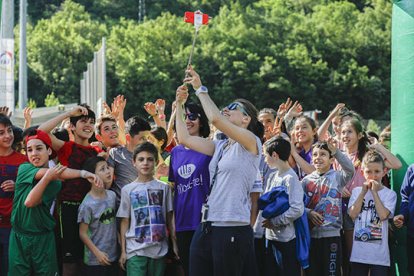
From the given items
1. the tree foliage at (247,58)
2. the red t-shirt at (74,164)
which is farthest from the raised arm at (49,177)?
the tree foliage at (247,58)

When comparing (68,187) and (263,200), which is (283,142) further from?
(68,187)

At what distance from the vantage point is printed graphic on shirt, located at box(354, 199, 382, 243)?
282 inches

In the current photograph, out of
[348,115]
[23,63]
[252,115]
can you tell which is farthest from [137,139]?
[23,63]

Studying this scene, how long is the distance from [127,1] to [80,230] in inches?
3040

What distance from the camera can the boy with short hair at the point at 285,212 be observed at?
21.9 feet

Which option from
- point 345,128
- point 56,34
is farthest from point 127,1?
point 345,128

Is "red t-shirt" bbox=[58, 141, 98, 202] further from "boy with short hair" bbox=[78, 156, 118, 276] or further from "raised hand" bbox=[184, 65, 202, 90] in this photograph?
"raised hand" bbox=[184, 65, 202, 90]

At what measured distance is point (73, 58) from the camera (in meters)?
58.9

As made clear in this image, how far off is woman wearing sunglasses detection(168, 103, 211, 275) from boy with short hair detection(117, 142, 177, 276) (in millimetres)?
237

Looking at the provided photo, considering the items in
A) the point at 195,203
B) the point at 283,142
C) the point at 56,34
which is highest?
the point at 56,34

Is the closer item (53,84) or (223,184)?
(223,184)

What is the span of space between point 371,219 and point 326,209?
45 centimetres

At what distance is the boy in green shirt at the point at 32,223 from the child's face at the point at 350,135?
2920 mm

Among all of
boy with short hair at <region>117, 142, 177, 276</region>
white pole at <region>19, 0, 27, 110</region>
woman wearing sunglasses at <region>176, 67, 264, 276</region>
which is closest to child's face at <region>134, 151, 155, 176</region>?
boy with short hair at <region>117, 142, 177, 276</region>
